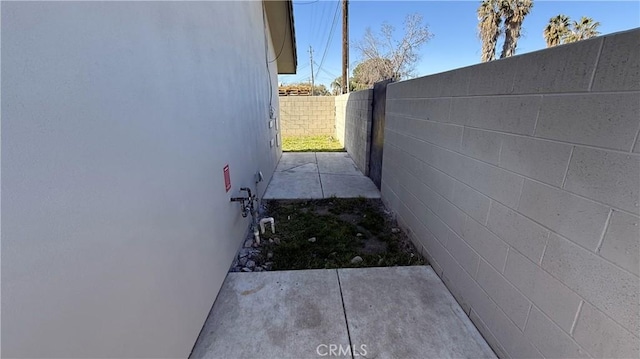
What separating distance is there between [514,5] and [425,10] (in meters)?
3.41

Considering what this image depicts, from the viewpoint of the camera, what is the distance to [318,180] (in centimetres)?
511

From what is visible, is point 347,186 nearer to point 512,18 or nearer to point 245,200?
point 245,200

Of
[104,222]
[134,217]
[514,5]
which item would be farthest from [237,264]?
[514,5]

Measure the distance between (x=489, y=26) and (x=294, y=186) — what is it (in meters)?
11.4

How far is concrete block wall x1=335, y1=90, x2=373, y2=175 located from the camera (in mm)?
5242

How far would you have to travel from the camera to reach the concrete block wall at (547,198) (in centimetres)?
99

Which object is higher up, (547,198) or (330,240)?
(547,198)

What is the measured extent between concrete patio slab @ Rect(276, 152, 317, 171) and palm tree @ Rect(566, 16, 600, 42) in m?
11.9

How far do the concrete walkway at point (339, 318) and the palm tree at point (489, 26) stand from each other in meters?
12.3

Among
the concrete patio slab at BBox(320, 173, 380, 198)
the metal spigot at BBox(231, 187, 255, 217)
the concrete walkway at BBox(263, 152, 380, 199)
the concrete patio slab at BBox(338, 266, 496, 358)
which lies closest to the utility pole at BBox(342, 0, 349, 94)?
the concrete walkway at BBox(263, 152, 380, 199)

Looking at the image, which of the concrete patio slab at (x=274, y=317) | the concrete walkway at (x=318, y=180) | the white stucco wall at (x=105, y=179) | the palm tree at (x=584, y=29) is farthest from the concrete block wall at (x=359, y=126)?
the palm tree at (x=584, y=29)

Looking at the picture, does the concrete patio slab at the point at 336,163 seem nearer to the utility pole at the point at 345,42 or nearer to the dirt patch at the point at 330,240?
the dirt patch at the point at 330,240

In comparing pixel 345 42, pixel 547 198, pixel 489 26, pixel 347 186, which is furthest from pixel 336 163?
pixel 489 26

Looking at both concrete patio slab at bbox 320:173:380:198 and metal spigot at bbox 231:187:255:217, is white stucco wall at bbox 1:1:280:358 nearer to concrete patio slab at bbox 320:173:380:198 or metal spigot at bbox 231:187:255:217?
metal spigot at bbox 231:187:255:217
